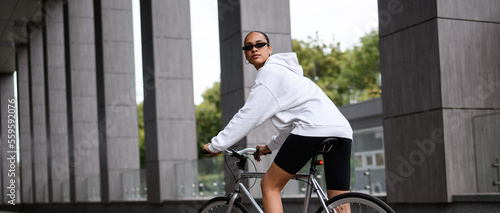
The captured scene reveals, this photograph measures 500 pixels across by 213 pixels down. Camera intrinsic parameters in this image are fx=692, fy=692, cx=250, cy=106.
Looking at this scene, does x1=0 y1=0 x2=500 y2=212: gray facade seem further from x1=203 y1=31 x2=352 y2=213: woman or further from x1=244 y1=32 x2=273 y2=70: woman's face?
x1=244 y1=32 x2=273 y2=70: woman's face

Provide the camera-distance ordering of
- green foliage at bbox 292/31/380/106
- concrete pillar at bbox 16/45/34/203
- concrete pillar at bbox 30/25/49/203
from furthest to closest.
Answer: green foliage at bbox 292/31/380/106 → concrete pillar at bbox 16/45/34/203 → concrete pillar at bbox 30/25/49/203

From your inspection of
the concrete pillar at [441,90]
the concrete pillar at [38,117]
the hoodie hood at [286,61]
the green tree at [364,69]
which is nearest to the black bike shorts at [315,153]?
the hoodie hood at [286,61]

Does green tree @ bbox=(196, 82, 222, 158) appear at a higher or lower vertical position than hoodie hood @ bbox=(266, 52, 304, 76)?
higher

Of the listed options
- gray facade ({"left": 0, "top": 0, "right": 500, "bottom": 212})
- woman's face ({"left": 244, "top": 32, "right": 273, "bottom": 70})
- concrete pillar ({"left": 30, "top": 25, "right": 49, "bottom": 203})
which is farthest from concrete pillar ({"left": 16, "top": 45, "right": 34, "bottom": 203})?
woman's face ({"left": 244, "top": 32, "right": 273, "bottom": 70})

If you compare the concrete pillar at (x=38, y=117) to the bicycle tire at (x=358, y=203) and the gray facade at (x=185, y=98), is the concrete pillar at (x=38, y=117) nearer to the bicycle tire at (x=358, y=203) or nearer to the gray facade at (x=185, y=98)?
the gray facade at (x=185, y=98)

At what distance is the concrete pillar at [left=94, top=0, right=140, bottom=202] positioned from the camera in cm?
1535

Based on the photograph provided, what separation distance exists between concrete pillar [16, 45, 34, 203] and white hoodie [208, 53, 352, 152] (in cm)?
2605

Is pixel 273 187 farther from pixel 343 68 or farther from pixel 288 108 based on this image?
pixel 343 68

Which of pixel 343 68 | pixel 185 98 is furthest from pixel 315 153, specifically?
pixel 343 68

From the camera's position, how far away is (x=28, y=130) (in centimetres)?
2938

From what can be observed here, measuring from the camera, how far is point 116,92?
1554cm

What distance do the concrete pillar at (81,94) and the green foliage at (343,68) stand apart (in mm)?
24943

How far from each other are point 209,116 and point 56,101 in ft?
105

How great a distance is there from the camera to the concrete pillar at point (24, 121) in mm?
28578
